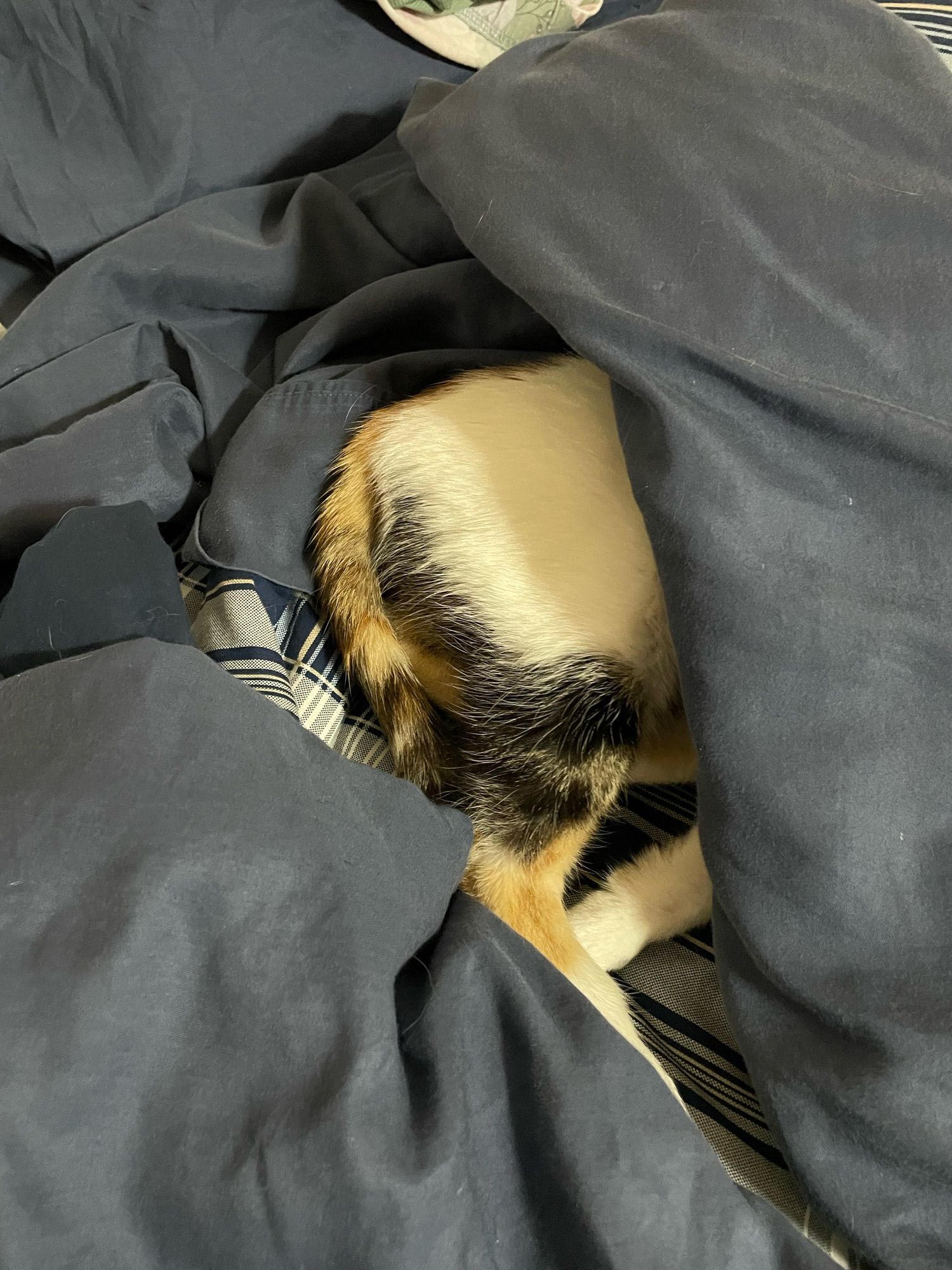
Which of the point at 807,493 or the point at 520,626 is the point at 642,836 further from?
the point at 807,493

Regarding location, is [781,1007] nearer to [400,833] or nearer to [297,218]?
[400,833]

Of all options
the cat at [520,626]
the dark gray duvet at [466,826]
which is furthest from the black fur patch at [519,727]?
the dark gray duvet at [466,826]

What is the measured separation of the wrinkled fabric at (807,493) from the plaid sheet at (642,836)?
60 millimetres

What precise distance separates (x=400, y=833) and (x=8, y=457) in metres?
0.50

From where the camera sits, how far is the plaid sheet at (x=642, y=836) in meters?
0.59

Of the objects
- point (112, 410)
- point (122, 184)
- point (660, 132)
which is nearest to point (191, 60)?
point (122, 184)

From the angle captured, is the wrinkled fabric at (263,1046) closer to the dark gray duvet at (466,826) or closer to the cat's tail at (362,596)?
the dark gray duvet at (466,826)

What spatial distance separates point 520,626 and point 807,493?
26 centimetres

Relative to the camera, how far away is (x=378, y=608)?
80 cm

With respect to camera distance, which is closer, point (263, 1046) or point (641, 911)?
point (263, 1046)

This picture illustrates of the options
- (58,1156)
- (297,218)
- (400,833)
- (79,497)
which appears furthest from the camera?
(297,218)

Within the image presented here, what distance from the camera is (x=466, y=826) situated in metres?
0.60

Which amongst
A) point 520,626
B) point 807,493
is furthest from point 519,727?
point 807,493

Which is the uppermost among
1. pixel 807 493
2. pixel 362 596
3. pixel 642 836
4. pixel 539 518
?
pixel 807 493
